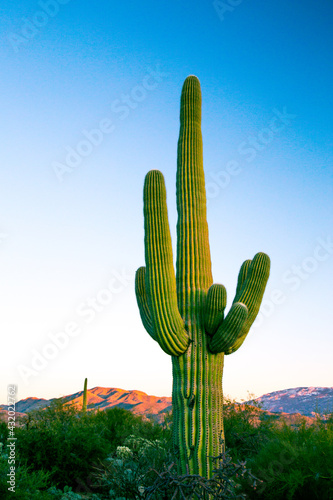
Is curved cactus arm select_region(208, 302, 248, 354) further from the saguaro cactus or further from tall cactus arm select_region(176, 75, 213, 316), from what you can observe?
tall cactus arm select_region(176, 75, 213, 316)

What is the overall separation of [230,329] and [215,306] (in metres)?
0.42

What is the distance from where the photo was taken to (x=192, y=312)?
752 centimetres

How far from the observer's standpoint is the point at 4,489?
20.4ft

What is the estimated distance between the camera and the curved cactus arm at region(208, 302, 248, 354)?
7001 mm

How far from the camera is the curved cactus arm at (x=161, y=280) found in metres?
7.07

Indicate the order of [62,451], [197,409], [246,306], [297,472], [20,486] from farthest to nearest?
[62,451] → [246,306] → [197,409] → [20,486] → [297,472]

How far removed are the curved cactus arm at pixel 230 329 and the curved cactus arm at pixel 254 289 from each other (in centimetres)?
52

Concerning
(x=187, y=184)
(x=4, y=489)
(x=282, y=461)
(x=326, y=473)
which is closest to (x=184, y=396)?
(x=282, y=461)

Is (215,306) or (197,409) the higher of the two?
(215,306)

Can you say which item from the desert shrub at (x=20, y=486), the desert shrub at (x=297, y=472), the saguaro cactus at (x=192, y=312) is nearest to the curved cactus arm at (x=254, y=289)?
the saguaro cactus at (x=192, y=312)

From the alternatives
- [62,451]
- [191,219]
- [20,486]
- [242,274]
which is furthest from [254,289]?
[62,451]

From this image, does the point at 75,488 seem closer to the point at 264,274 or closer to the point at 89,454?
the point at 89,454

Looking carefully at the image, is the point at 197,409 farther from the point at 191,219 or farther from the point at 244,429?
the point at 244,429

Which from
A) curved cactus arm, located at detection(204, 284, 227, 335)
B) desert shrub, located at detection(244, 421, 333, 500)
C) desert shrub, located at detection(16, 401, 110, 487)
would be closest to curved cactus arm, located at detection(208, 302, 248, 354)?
curved cactus arm, located at detection(204, 284, 227, 335)
